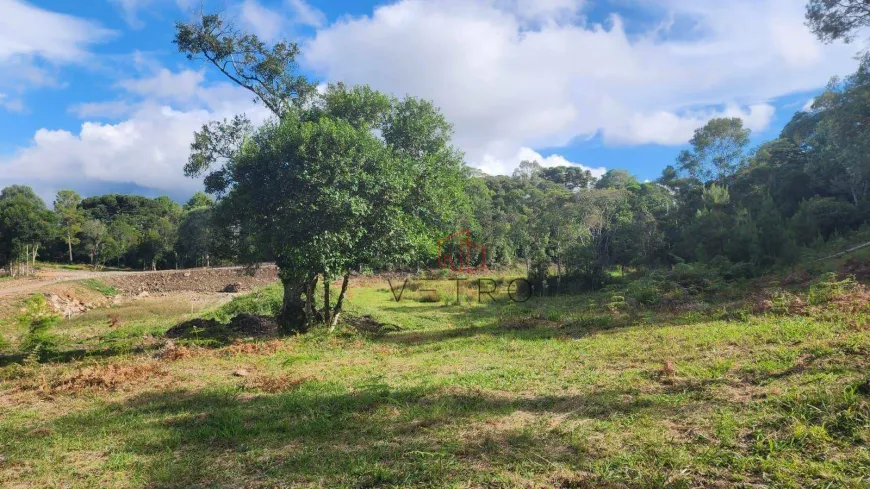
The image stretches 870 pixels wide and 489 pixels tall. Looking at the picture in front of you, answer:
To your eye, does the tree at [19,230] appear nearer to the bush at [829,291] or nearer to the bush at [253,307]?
the bush at [253,307]

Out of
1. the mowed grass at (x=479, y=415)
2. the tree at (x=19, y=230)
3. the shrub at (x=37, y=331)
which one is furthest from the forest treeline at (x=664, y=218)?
the mowed grass at (x=479, y=415)

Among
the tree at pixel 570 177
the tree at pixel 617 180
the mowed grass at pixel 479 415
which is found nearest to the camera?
the mowed grass at pixel 479 415

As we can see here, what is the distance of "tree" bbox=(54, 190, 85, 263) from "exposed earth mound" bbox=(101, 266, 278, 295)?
20780mm

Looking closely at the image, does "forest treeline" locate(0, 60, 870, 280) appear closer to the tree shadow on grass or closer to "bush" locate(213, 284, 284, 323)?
"bush" locate(213, 284, 284, 323)

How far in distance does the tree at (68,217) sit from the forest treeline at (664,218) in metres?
0.18

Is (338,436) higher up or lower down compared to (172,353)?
higher up

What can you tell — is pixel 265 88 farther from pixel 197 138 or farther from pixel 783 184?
pixel 783 184

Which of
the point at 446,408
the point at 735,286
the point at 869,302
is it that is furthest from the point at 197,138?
the point at 735,286

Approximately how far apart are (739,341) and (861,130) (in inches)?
800

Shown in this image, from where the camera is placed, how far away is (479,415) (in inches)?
217

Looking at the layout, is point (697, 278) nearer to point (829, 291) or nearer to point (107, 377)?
point (829, 291)

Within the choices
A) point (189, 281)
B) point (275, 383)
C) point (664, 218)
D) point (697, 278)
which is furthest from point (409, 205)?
point (664, 218)

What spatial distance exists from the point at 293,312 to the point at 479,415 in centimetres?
965

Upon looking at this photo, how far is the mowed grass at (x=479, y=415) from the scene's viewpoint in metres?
3.96
